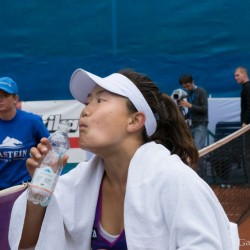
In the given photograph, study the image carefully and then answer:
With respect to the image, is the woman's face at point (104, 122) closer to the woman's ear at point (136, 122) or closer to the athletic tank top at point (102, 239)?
the woman's ear at point (136, 122)

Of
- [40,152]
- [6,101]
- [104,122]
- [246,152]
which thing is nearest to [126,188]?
[104,122]

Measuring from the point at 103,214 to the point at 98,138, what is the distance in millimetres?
348

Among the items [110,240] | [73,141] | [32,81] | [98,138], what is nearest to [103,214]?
[110,240]

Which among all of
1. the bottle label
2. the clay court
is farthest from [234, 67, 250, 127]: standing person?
the bottle label

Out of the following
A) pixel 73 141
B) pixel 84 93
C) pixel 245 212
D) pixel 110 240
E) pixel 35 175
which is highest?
pixel 84 93

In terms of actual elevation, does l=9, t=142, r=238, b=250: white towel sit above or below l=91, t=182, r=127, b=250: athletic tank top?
above

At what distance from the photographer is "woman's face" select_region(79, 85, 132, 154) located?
8.12 feet

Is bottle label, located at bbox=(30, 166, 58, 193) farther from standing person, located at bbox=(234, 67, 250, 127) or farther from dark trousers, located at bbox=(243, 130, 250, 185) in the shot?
standing person, located at bbox=(234, 67, 250, 127)

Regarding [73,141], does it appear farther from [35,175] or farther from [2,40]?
[35,175]

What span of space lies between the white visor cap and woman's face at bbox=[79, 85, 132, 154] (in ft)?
0.11

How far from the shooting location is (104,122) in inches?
98.3

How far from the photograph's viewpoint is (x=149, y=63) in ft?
38.2

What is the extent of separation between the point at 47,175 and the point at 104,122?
0.30 meters

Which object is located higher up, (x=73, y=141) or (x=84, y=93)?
(x=84, y=93)
